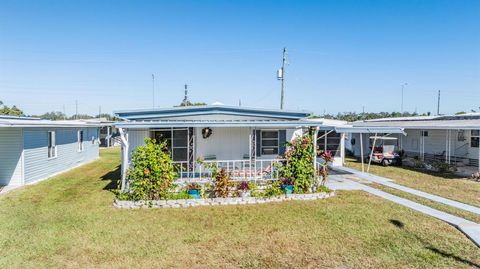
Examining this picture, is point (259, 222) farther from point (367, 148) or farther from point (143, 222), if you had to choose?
point (367, 148)

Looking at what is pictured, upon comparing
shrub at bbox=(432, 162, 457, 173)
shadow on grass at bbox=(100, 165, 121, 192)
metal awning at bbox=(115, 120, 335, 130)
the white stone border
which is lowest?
shadow on grass at bbox=(100, 165, 121, 192)

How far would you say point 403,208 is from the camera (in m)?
9.45

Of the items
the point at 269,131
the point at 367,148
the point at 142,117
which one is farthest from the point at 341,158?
the point at 142,117

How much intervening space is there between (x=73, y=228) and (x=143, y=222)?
1674mm

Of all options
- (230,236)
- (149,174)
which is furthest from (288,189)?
(149,174)

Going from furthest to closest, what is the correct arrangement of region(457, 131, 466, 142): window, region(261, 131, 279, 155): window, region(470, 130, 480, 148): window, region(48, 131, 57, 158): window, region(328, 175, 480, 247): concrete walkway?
region(457, 131, 466, 142): window → region(470, 130, 480, 148): window → region(48, 131, 57, 158): window → region(261, 131, 279, 155): window → region(328, 175, 480, 247): concrete walkway

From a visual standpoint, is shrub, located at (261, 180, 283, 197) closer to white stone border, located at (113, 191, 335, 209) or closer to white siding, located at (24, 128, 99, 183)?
white stone border, located at (113, 191, 335, 209)

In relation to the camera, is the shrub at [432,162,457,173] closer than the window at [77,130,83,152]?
Yes

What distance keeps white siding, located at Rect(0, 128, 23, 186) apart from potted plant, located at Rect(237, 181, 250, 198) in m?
9.60

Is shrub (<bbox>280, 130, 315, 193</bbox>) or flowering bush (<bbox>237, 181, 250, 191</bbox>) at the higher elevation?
shrub (<bbox>280, 130, 315, 193</bbox>)

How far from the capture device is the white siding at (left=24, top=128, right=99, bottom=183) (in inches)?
522


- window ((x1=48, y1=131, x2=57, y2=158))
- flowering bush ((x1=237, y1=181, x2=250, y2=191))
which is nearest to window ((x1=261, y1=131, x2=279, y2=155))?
flowering bush ((x1=237, y1=181, x2=250, y2=191))

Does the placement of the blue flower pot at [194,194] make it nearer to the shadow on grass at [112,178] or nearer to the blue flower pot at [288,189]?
the blue flower pot at [288,189]

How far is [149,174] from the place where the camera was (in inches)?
367
